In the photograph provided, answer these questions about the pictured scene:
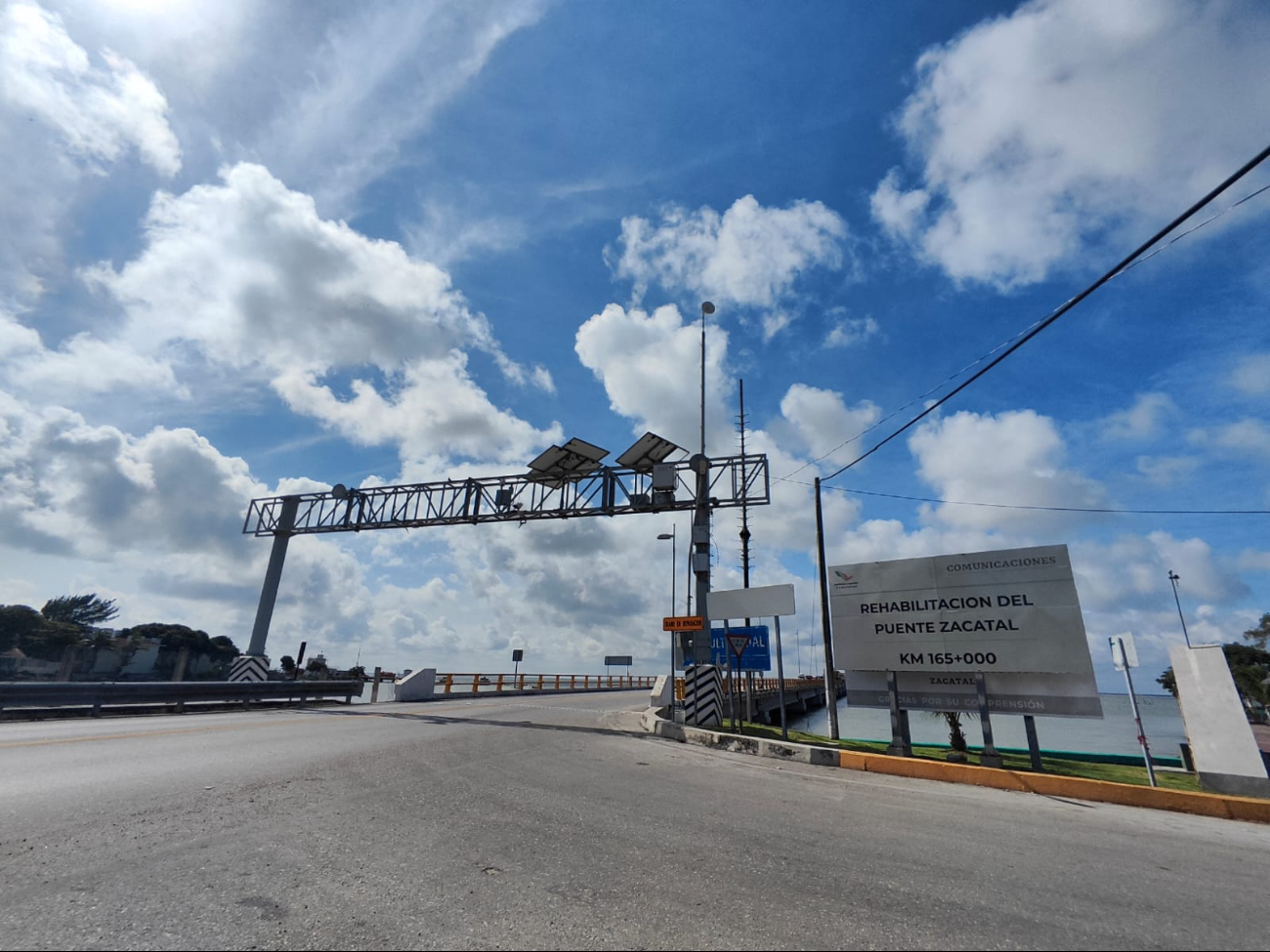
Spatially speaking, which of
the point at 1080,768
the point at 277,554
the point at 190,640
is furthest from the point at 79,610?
the point at 1080,768

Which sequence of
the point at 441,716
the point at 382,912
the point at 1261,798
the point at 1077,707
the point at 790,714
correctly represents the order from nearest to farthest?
the point at 382,912 → the point at 1261,798 → the point at 1077,707 → the point at 441,716 → the point at 790,714

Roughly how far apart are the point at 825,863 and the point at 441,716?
561 inches

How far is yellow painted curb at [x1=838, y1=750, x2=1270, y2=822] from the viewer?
783 centimetres

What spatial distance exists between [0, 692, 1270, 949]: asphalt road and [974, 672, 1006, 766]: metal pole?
172 centimetres

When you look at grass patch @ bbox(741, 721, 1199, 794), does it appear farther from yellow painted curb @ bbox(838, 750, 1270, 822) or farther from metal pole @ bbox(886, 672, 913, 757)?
yellow painted curb @ bbox(838, 750, 1270, 822)

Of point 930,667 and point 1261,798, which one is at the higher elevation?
point 930,667

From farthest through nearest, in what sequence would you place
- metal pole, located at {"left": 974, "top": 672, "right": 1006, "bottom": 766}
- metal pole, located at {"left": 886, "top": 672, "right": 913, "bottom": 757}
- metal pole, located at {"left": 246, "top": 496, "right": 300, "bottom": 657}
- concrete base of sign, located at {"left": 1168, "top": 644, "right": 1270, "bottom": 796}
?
metal pole, located at {"left": 246, "top": 496, "right": 300, "bottom": 657} → metal pole, located at {"left": 886, "top": 672, "right": 913, "bottom": 757} → metal pole, located at {"left": 974, "top": 672, "right": 1006, "bottom": 766} → concrete base of sign, located at {"left": 1168, "top": 644, "right": 1270, "bottom": 796}

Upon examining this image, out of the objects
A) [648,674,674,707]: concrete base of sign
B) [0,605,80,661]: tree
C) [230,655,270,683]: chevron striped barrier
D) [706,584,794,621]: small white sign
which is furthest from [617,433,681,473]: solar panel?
[0,605,80,661]: tree

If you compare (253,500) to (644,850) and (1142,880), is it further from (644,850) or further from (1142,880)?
(1142,880)

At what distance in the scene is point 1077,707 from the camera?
10.0 metres

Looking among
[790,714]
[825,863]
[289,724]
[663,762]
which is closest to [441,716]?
[289,724]

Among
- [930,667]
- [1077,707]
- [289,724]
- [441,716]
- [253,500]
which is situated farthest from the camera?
[253,500]

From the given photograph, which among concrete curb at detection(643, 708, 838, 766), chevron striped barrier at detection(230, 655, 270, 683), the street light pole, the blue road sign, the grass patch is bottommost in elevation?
the grass patch

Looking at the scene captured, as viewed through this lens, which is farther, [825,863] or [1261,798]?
[1261,798]
